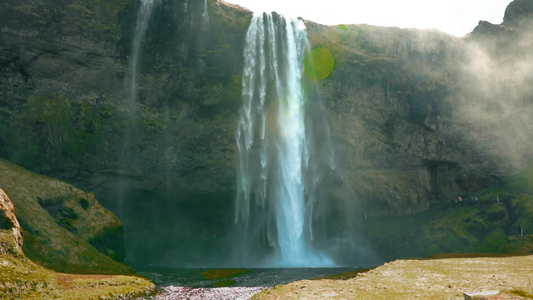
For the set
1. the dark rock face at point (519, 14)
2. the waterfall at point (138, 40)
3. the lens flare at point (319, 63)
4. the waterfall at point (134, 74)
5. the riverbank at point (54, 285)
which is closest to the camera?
the riverbank at point (54, 285)

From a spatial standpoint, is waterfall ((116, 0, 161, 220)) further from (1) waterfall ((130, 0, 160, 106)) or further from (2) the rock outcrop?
(2) the rock outcrop

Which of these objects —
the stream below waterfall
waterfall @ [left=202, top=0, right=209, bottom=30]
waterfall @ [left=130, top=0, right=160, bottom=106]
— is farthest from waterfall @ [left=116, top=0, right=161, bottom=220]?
the stream below waterfall

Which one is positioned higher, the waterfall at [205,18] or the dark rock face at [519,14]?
the dark rock face at [519,14]

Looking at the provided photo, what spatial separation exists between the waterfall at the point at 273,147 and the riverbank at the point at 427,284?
118ft

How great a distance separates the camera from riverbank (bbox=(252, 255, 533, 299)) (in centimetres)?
2119

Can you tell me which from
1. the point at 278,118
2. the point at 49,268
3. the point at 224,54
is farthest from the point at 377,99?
the point at 49,268

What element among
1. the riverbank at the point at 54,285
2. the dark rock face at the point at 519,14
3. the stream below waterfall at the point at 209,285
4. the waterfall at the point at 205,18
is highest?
the dark rock face at the point at 519,14

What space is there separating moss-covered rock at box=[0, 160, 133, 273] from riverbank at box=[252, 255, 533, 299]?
2342cm

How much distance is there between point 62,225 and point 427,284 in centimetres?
4041

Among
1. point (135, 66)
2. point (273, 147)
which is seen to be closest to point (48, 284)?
point (135, 66)

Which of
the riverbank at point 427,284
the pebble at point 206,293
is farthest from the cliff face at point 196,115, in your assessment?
the riverbank at point 427,284

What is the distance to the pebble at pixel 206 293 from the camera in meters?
30.6

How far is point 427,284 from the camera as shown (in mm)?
24219

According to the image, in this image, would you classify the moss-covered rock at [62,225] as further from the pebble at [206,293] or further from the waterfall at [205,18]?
the waterfall at [205,18]
